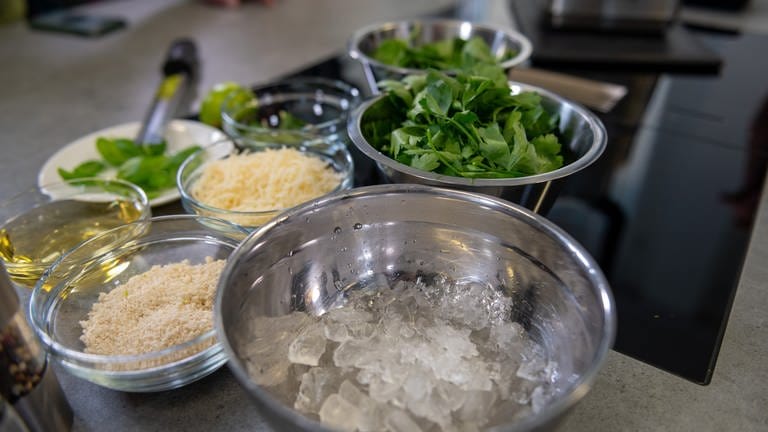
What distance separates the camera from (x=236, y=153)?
99 centimetres

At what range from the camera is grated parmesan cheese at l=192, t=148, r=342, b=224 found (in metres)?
0.86

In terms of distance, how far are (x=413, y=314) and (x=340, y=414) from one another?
0.60 feet

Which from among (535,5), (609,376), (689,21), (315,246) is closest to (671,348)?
(609,376)

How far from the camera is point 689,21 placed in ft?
6.73

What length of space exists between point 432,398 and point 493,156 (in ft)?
1.11

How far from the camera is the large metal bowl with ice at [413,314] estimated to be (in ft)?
1.75

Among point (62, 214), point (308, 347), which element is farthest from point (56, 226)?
point (308, 347)

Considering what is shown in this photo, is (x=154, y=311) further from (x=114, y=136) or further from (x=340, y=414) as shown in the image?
(x=114, y=136)

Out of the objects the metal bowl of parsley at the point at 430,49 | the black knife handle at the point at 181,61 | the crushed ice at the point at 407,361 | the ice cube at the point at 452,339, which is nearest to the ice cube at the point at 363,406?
the crushed ice at the point at 407,361

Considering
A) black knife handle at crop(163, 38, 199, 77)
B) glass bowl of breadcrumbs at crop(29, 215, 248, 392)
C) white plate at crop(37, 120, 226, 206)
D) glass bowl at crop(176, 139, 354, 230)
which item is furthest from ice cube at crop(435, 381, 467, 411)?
black knife handle at crop(163, 38, 199, 77)

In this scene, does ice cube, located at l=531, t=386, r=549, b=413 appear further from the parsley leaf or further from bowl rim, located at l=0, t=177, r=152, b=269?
bowl rim, located at l=0, t=177, r=152, b=269

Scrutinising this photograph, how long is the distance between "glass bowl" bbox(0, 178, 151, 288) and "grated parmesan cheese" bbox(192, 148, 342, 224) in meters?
0.11

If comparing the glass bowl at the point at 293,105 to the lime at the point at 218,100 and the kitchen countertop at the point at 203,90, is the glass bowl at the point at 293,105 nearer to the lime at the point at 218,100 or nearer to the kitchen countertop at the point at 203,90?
the lime at the point at 218,100

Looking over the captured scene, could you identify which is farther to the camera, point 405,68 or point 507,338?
point 405,68
